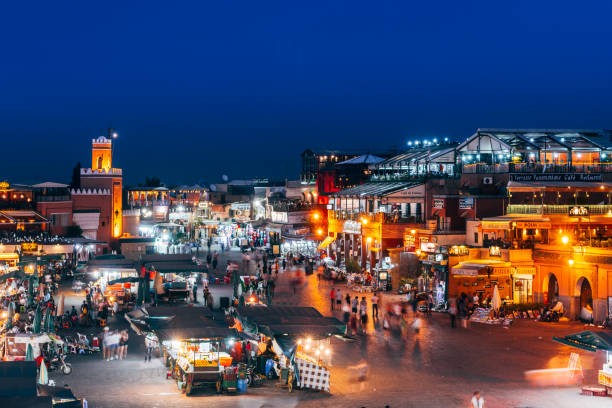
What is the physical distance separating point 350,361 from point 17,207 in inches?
1671

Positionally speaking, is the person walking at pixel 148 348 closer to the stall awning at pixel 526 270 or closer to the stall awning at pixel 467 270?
the stall awning at pixel 467 270

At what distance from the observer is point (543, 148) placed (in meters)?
41.8

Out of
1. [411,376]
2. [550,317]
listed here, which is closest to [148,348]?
[411,376]

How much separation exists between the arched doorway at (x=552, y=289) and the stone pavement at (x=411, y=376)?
425cm

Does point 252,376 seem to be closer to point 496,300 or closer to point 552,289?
point 496,300

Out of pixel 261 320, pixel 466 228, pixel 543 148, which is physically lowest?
pixel 261 320

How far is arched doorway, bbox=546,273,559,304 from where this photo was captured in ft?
97.6

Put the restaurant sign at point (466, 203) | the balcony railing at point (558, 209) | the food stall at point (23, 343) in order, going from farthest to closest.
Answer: the restaurant sign at point (466, 203), the balcony railing at point (558, 209), the food stall at point (23, 343)

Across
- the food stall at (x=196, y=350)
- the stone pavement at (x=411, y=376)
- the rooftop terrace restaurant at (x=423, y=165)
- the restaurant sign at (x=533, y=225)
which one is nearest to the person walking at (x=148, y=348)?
the stone pavement at (x=411, y=376)

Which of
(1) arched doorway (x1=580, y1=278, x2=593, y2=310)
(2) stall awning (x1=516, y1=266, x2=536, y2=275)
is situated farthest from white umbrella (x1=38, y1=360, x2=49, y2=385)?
(2) stall awning (x1=516, y1=266, x2=536, y2=275)

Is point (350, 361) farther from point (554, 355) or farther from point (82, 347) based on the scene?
point (82, 347)

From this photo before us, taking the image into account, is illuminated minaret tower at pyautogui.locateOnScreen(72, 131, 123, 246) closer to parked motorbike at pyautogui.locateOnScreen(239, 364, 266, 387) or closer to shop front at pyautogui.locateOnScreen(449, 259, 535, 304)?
shop front at pyautogui.locateOnScreen(449, 259, 535, 304)

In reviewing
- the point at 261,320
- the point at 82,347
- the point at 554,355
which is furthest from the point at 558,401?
the point at 82,347

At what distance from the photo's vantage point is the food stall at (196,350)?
17.0 meters
